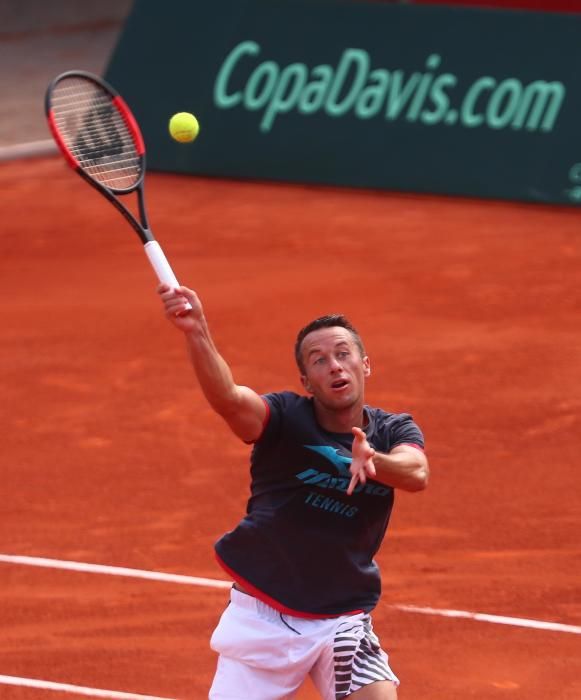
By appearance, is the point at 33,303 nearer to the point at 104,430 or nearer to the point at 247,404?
the point at 104,430

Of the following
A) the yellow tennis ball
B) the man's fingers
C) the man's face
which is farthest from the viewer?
the yellow tennis ball

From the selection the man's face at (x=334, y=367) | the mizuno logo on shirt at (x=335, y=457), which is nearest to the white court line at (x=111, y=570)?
the mizuno logo on shirt at (x=335, y=457)

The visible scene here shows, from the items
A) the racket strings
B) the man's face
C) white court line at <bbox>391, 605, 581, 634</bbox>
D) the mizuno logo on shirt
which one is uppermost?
the racket strings

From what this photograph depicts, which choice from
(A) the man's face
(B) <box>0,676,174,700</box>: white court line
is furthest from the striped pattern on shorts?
(B) <box>0,676,174,700</box>: white court line

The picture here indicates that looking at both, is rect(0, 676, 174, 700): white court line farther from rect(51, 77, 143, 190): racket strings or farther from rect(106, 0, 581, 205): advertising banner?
rect(106, 0, 581, 205): advertising banner

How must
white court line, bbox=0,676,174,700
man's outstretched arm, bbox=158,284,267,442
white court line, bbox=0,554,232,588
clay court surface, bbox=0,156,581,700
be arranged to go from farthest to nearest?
white court line, bbox=0,554,232,588 < clay court surface, bbox=0,156,581,700 < white court line, bbox=0,676,174,700 < man's outstretched arm, bbox=158,284,267,442

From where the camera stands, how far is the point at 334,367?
5.66 metres

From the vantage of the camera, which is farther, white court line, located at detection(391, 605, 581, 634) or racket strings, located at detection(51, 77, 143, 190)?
white court line, located at detection(391, 605, 581, 634)

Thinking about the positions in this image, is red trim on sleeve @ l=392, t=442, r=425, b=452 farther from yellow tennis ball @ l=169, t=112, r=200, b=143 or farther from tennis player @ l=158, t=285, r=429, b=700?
yellow tennis ball @ l=169, t=112, r=200, b=143

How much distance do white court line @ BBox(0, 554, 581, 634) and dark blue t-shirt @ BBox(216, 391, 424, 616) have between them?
2.45 meters

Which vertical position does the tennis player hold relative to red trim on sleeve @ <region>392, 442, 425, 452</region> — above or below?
below

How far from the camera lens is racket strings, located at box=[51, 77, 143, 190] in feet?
22.0

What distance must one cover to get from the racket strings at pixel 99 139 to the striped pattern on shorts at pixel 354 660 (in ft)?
6.94

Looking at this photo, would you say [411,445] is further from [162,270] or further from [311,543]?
[162,270]
